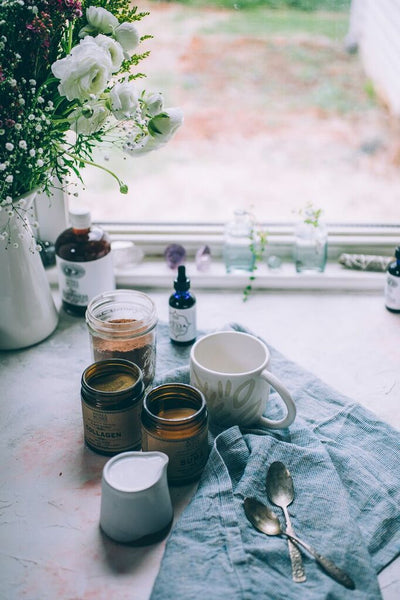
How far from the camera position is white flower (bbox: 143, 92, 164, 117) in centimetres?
93

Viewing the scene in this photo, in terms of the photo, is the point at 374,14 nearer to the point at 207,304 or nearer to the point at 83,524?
the point at 207,304

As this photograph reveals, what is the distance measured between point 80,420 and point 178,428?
0.23m

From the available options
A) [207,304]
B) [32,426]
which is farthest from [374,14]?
[32,426]

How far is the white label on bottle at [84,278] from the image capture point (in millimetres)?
1215

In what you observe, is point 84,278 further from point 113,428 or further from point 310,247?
point 310,247

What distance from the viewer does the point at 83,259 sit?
3.96 ft

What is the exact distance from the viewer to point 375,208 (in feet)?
7.82

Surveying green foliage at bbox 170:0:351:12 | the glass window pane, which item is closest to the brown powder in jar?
green foliage at bbox 170:0:351:12

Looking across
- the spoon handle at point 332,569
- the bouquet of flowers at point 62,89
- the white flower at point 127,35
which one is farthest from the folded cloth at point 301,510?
the white flower at point 127,35

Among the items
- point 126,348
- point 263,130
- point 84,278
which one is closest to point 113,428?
point 126,348

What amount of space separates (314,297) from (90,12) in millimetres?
716

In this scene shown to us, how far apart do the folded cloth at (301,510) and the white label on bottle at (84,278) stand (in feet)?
0.93

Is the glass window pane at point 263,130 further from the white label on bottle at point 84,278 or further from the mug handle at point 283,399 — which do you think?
the mug handle at point 283,399

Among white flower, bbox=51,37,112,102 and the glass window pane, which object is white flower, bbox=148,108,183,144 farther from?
the glass window pane
